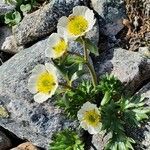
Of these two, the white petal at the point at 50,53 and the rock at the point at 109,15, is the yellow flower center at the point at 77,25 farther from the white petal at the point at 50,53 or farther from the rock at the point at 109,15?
the rock at the point at 109,15

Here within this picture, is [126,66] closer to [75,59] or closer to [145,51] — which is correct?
[145,51]

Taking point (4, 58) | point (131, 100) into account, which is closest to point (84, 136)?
point (131, 100)

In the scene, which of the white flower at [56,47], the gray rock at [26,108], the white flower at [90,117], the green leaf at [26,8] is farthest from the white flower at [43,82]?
the green leaf at [26,8]

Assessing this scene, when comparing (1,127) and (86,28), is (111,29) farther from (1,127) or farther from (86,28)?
(1,127)

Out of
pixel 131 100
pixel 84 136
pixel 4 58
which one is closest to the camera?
pixel 131 100

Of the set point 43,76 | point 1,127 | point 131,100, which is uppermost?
point 43,76

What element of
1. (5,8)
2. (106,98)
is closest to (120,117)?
(106,98)
